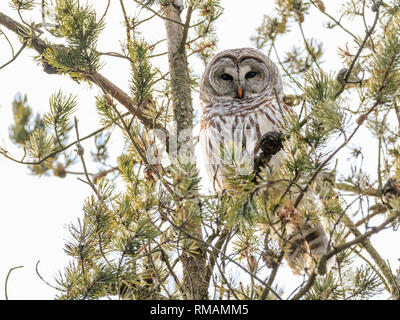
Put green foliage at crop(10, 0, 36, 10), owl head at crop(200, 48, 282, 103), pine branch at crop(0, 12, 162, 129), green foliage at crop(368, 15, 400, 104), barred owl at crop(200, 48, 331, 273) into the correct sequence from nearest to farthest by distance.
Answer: green foliage at crop(368, 15, 400, 104) < green foliage at crop(10, 0, 36, 10) < pine branch at crop(0, 12, 162, 129) < barred owl at crop(200, 48, 331, 273) < owl head at crop(200, 48, 282, 103)

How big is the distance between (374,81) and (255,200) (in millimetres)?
488

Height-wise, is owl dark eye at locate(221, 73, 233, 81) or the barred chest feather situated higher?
owl dark eye at locate(221, 73, 233, 81)

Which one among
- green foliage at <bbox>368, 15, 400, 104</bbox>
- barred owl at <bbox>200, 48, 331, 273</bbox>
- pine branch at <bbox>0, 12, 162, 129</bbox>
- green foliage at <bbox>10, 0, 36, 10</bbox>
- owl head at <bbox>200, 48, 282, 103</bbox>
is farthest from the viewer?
owl head at <bbox>200, 48, 282, 103</bbox>

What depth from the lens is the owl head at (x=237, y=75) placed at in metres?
3.54

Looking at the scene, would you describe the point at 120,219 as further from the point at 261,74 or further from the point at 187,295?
the point at 261,74

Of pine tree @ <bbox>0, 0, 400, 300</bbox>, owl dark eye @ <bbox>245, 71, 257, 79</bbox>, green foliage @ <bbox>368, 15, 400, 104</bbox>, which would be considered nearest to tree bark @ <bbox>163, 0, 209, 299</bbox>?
pine tree @ <bbox>0, 0, 400, 300</bbox>

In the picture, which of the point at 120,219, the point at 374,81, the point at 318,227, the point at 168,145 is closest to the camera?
the point at 374,81

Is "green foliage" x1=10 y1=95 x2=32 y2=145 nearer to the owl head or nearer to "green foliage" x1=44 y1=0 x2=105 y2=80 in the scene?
"green foliage" x1=44 y1=0 x2=105 y2=80

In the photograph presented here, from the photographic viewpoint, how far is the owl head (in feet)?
11.6

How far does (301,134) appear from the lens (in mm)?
1573

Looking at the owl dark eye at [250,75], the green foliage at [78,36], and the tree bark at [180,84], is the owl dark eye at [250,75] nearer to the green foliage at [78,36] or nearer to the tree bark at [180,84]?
the tree bark at [180,84]

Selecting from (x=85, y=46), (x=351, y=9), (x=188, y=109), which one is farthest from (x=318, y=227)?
(x=85, y=46)

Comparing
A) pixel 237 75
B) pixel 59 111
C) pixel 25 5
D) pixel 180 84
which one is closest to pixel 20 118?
pixel 59 111

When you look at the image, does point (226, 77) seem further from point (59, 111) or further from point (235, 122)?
point (59, 111)
